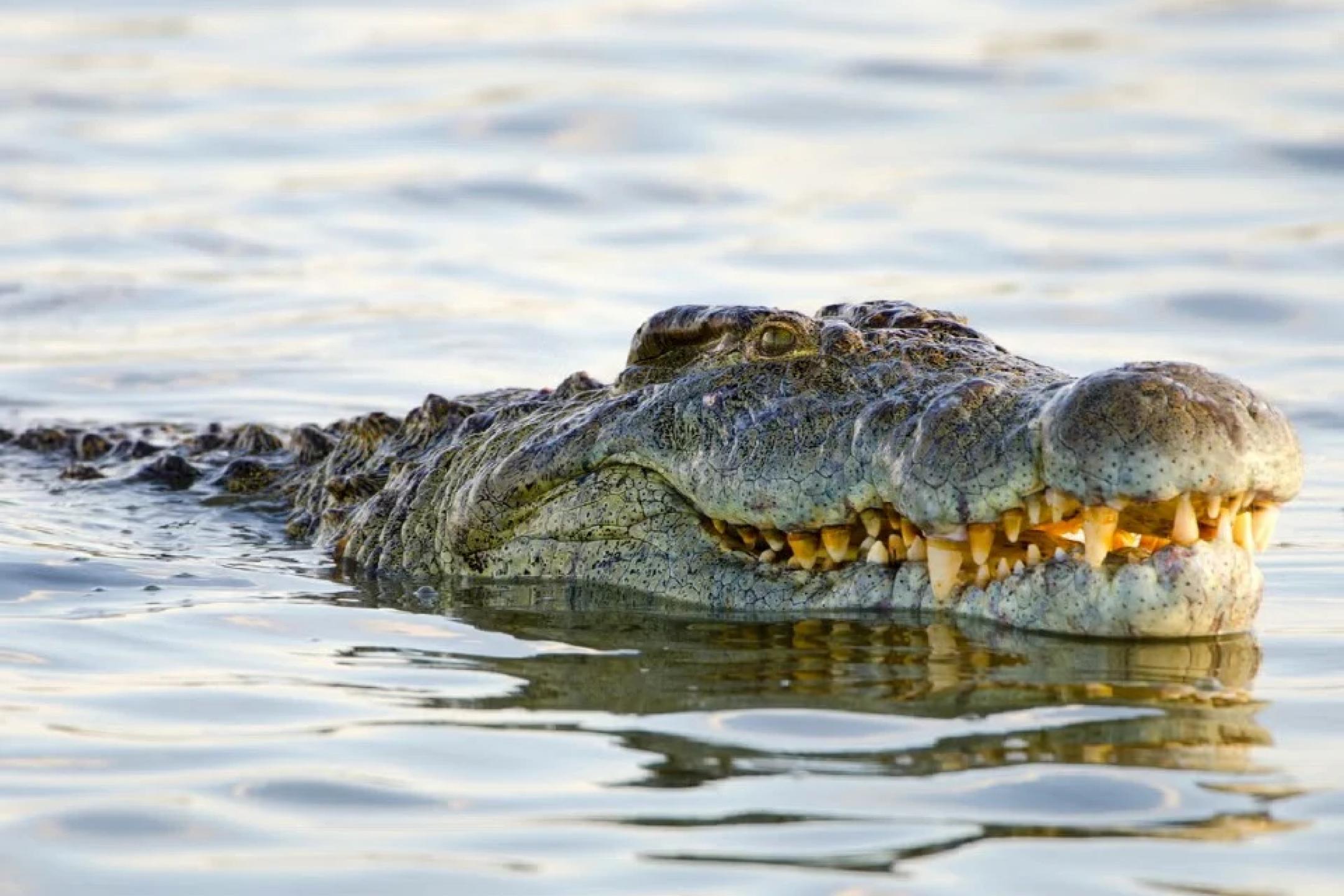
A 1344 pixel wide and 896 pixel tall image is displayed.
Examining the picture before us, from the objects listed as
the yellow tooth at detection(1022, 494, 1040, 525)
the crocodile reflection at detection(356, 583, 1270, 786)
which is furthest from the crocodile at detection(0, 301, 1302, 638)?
the crocodile reflection at detection(356, 583, 1270, 786)

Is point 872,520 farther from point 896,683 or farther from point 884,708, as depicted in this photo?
point 884,708

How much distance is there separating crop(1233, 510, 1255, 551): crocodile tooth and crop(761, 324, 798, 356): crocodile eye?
1.31m

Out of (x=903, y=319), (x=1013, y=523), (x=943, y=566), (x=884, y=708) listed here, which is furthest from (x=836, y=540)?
(x=884, y=708)

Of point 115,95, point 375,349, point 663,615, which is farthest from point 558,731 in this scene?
point 115,95

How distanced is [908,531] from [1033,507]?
46cm

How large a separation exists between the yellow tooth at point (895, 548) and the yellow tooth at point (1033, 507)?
19.5 inches

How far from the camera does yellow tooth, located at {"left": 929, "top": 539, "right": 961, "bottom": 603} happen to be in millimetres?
5172

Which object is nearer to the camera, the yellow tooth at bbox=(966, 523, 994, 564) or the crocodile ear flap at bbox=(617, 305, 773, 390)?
the yellow tooth at bbox=(966, 523, 994, 564)

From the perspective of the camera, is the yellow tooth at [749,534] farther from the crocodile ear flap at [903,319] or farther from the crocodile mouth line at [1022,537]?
the crocodile ear flap at [903,319]

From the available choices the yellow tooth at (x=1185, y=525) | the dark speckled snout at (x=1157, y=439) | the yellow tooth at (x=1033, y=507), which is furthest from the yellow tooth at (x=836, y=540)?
the yellow tooth at (x=1185, y=525)

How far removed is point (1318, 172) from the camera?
51.8ft

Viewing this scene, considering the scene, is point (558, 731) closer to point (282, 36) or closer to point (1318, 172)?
point (1318, 172)

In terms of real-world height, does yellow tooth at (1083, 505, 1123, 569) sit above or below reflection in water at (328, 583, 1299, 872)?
above

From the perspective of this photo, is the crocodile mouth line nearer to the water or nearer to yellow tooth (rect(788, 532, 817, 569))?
yellow tooth (rect(788, 532, 817, 569))
